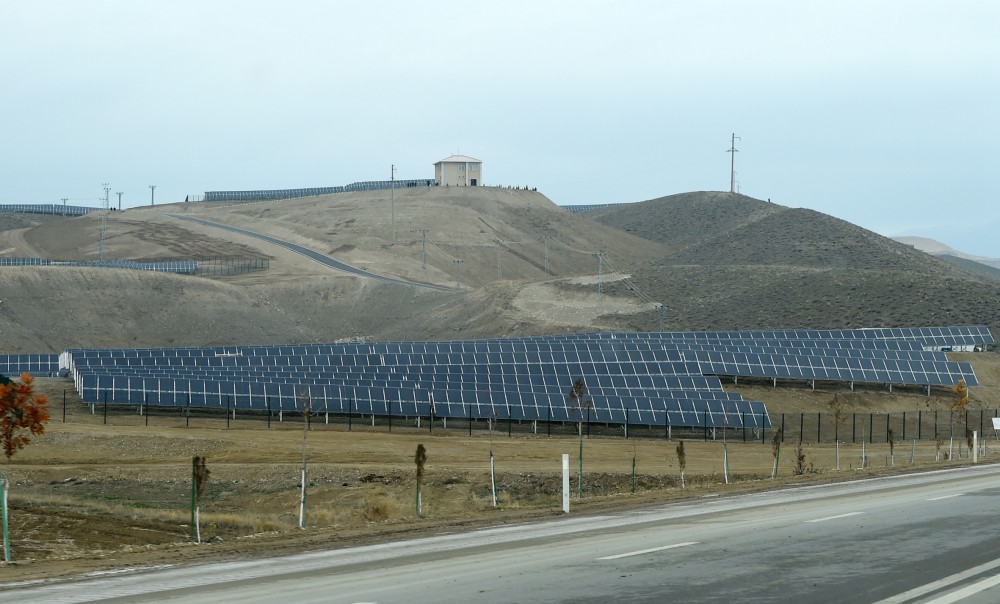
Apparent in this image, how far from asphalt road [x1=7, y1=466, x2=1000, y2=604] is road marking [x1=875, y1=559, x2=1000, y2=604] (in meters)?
0.02

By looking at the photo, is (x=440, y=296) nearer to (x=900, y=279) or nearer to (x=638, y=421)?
(x=900, y=279)

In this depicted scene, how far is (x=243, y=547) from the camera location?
851 inches

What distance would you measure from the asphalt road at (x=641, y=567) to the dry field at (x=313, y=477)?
204 centimetres

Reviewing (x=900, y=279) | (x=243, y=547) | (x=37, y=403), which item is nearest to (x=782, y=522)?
(x=243, y=547)

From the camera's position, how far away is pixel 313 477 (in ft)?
134

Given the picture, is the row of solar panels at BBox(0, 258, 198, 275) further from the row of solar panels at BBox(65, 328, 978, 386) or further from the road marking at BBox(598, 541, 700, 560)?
the road marking at BBox(598, 541, 700, 560)

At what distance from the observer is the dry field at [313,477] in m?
24.7

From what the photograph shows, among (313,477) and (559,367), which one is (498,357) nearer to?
(559,367)

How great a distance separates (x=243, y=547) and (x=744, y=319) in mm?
99497

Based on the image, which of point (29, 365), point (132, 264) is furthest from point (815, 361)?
point (132, 264)

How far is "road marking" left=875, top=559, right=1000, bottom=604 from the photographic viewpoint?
1511 cm

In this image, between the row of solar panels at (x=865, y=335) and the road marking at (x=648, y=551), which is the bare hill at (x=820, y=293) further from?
the road marking at (x=648, y=551)

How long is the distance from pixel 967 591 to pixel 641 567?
4598mm

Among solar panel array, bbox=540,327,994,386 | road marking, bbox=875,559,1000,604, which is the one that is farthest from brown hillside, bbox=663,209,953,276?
road marking, bbox=875,559,1000,604
